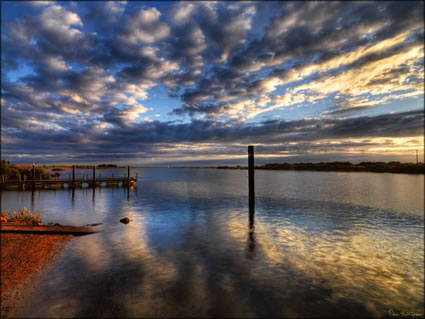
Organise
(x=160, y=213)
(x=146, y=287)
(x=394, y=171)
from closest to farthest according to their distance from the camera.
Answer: (x=146, y=287), (x=160, y=213), (x=394, y=171)

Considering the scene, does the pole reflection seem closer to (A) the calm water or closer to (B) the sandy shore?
(A) the calm water

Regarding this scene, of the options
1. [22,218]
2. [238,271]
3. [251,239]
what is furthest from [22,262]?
[251,239]

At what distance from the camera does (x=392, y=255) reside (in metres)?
13.8

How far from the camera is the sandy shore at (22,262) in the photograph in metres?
8.48

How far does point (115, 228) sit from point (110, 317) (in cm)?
1309

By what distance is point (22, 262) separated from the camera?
1128 centimetres

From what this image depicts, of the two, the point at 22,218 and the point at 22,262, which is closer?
the point at 22,262

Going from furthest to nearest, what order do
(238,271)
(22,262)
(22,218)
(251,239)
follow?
(22,218), (251,239), (238,271), (22,262)

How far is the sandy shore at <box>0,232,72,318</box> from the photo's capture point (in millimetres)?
8481

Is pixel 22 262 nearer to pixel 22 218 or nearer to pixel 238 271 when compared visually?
pixel 238 271

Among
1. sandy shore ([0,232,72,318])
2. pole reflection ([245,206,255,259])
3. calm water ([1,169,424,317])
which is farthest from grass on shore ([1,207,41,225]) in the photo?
pole reflection ([245,206,255,259])

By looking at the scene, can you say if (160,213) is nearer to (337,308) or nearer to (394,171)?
(337,308)

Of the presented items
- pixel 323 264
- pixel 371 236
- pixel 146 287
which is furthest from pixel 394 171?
pixel 146 287

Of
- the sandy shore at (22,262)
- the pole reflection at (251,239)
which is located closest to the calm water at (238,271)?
the pole reflection at (251,239)
